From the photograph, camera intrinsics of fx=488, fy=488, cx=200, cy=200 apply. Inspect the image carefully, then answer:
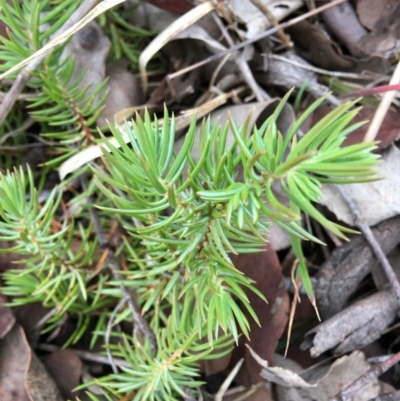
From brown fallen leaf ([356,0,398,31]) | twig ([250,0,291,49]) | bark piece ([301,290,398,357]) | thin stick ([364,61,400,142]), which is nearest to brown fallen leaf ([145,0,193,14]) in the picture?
twig ([250,0,291,49])

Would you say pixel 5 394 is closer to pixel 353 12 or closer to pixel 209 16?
pixel 209 16

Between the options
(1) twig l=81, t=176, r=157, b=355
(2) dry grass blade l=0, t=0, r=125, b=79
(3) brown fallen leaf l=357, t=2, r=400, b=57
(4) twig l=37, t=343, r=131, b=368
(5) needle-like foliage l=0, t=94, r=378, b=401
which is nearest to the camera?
(5) needle-like foliage l=0, t=94, r=378, b=401

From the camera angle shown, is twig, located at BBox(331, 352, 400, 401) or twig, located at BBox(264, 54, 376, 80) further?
twig, located at BBox(264, 54, 376, 80)

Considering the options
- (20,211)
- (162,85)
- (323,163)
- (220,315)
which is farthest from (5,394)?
(323,163)

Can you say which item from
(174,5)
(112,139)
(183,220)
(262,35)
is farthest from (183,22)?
(183,220)

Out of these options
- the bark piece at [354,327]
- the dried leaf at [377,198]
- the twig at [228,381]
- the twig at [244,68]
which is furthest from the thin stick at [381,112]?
the twig at [228,381]

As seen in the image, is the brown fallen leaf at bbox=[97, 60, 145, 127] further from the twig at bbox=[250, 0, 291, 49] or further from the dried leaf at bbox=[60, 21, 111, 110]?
the twig at bbox=[250, 0, 291, 49]

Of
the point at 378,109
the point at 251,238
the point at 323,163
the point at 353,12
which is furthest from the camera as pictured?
the point at 353,12

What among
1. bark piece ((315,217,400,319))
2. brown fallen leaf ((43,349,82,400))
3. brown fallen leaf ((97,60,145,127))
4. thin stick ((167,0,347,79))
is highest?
brown fallen leaf ((97,60,145,127))
